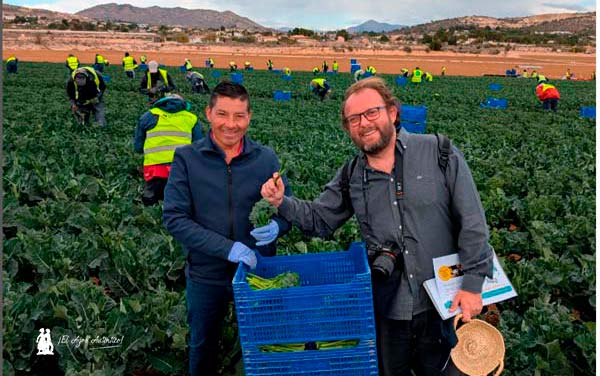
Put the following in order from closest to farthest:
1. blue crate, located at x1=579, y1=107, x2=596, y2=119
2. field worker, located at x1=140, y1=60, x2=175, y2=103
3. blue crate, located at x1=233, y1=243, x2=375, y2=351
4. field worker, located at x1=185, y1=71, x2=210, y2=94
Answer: blue crate, located at x1=233, y1=243, x2=375, y2=351
field worker, located at x1=140, y1=60, x2=175, y2=103
blue crate, located at x1=579, y1=107, x2=596, y2=119
field worker, located at x1=185, y1=71, x2=210, y2=94

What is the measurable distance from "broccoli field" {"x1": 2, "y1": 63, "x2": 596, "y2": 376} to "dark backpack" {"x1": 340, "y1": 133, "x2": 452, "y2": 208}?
1.68 metres

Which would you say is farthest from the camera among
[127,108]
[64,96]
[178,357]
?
[64,96]

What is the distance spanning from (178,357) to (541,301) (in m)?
2.86

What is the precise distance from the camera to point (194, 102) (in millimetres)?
21500

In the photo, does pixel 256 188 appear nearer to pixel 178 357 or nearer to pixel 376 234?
pixel 376 234

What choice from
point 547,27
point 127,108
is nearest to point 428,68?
point 127,108

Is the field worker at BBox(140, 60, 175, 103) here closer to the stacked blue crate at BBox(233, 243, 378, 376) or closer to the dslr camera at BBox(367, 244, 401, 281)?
the dslr camera at BBox(367, 244, 401, 281)

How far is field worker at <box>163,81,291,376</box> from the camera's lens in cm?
308

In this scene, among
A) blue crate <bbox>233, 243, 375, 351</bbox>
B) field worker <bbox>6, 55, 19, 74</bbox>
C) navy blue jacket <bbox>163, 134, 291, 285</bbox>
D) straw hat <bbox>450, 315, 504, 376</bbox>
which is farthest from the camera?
field worker <bbox>6, 55, 19, 74</bbox>

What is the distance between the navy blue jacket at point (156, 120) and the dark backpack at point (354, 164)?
306 cm

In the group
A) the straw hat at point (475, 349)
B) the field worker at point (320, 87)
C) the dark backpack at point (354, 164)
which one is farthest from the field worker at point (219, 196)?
the field worker at point (320, 87)

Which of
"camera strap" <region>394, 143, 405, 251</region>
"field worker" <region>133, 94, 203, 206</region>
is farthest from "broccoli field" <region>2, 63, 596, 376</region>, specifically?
"camera strap" <region>394, 143, 405, 251</region>

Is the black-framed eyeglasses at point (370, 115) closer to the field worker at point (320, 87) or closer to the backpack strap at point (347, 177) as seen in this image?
the backpack strap at point (347, 177)

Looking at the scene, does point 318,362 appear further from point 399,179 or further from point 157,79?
point 157,79
